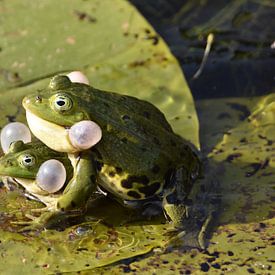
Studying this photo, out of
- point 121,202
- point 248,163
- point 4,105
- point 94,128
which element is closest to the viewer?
point 94,128

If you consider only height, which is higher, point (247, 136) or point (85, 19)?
point (85, 19)

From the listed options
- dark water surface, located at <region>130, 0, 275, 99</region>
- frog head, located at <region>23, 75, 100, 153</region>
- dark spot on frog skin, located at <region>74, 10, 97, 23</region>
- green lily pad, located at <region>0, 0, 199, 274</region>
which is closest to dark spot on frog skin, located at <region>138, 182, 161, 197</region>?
green lily pad, located at <region>0, 0, 199, 274</region>

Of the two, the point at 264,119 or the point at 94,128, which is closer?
the point at 94,128

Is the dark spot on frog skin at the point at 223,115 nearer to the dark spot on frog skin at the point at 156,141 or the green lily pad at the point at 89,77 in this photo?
the green lily pad at the point at 89,77

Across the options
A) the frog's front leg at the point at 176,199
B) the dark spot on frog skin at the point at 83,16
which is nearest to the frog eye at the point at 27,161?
the frog's front leg at the point at 176,199

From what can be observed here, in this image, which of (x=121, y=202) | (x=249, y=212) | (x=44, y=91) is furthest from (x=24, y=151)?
(x=249, y=212)

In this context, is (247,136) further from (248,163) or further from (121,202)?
(121,202)
